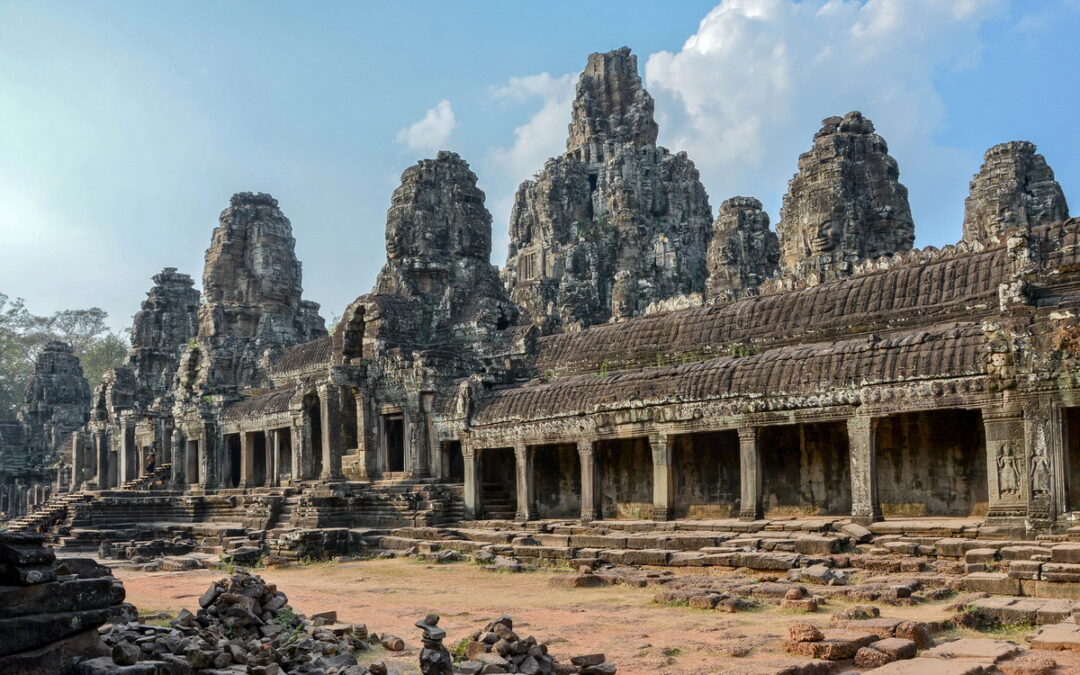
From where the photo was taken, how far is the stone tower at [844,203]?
2772cm

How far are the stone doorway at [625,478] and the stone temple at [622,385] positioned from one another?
55 millimetres

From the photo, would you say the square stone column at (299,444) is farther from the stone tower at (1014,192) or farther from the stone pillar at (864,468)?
the stone tower at (1014,192)

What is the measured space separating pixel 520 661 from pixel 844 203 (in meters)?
23.0

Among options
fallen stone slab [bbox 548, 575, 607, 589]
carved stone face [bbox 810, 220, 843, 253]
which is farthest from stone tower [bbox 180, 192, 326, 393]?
fallen stone slab [bbox 548, 575, 607, 589]

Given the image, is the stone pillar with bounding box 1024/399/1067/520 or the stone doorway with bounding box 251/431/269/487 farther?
the stone doorway with bounding box 251/431/269/487

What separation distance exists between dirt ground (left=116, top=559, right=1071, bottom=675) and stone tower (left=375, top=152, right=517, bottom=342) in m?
13.2

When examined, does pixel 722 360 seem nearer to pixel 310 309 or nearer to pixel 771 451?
pixel 771 451

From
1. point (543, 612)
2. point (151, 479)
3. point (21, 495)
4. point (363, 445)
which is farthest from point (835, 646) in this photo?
point (21, 495)

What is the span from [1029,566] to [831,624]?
9.65ft

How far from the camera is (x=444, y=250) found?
3247 centimetres

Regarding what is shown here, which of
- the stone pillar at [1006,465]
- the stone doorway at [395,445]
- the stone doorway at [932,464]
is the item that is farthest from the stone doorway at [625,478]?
the stone doorway at [395,445]

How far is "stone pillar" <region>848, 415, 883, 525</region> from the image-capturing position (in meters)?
15.2

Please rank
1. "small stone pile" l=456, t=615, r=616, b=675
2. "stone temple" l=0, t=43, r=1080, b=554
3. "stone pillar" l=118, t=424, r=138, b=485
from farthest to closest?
"stone pillar" l=118, t=424, r=138, b=485 < "stone temple" l=0, t=43, r=1080, b=554 < "small stone pile" l=456, t=615, r=616, b=675

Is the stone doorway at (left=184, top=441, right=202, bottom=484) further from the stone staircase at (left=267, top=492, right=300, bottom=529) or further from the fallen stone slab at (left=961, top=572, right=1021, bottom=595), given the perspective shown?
the fallen stone slab at (left=961, top=572, right=1021, bottom=595)
